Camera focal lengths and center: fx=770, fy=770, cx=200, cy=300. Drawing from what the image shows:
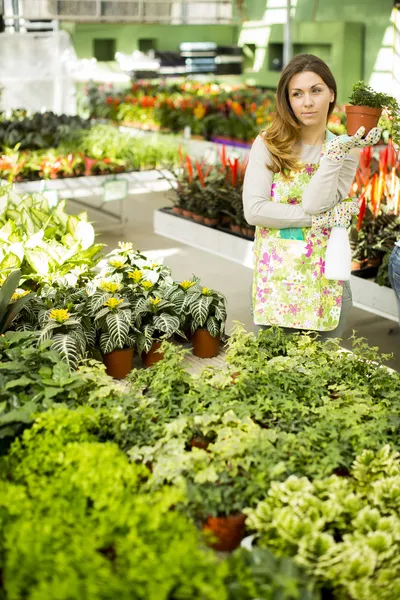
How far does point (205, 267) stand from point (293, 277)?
372 centimetres

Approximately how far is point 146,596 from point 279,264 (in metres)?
1.77

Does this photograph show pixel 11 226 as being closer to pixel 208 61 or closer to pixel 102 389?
pixel 102 389

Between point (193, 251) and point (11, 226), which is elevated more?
point (11, 226)

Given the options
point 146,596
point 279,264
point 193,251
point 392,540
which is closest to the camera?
point 146,596

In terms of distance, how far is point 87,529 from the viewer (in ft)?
5.87

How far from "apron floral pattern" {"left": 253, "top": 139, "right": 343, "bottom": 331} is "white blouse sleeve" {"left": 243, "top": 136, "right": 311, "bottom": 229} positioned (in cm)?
6

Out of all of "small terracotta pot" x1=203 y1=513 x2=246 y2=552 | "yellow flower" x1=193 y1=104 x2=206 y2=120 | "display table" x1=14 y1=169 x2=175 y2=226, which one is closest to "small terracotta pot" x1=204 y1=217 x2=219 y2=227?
"display table" x1=14 y1=169 x2=175 y2=226

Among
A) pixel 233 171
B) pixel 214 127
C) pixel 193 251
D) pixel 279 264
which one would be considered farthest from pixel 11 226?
pixel 214 127

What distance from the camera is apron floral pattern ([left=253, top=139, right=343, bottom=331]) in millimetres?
3068

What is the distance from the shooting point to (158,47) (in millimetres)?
17594

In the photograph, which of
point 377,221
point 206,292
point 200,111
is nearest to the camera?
point 206,292

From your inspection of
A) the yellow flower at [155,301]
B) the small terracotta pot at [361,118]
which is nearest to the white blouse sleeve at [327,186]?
the small terracotta pot at [361,118]

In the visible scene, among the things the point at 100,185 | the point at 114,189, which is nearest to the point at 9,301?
the point at 114,189

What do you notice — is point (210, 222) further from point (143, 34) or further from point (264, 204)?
point (143, 34)
